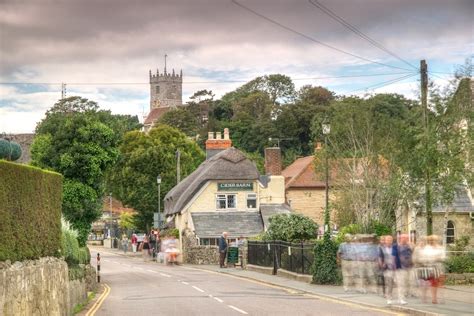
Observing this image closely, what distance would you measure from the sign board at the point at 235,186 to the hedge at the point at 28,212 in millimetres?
44219

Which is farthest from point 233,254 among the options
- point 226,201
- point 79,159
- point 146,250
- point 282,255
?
point 146,250

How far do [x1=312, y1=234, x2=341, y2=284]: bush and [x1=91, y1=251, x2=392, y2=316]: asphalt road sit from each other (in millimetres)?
1673

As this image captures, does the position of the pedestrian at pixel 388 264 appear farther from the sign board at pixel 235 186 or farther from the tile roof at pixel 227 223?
the sign board at pixel 235 186

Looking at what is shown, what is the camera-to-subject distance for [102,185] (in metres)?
40.5

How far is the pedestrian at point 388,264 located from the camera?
23.2 m

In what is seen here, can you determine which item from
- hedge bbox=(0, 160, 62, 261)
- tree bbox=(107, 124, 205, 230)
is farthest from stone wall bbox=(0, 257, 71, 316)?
tree bbox=(107, 124, 205, 230)

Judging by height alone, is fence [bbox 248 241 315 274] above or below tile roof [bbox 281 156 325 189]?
below

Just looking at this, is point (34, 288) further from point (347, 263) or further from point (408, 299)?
point (347, 263)

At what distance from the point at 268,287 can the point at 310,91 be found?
265 feet

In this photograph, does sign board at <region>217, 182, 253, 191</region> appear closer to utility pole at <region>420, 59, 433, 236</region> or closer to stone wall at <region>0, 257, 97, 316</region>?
utility pole at <region>420, 59, 433, 236</region>

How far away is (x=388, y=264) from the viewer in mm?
23906

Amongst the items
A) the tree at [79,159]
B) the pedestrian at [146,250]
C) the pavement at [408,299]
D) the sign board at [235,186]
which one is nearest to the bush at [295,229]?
the pavement at [408,299]

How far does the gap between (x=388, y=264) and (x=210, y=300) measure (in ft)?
19.0

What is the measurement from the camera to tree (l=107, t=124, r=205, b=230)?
83750 millimetres
